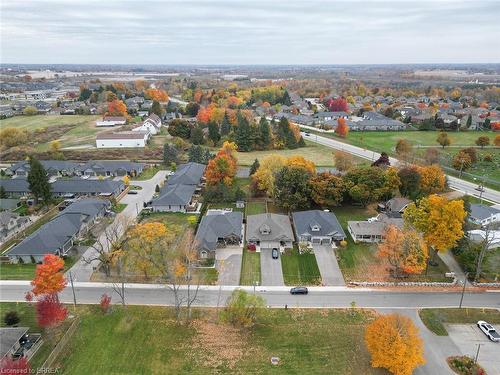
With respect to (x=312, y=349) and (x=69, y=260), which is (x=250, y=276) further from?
(x=69, y=260)

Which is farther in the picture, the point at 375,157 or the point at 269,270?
the point at 375,157

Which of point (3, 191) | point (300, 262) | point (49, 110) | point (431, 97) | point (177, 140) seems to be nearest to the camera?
point (300, 262)

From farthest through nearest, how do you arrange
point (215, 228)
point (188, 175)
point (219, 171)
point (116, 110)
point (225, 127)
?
point (116, 110) < point (225, 127) < point (188, 175) < point (219, 171) < point (215, 228)

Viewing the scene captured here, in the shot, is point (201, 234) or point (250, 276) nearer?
point (250, 276)

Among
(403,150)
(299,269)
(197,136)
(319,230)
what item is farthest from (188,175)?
(403,150)

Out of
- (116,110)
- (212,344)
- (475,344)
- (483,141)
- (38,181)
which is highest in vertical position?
(116,110)

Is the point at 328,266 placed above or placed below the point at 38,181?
below

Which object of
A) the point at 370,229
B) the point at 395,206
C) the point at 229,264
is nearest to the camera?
the point at 229,264

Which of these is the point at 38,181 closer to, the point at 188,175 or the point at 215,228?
the point at 188,175

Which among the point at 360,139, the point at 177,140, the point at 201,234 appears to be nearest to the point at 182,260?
the point at 201,234
